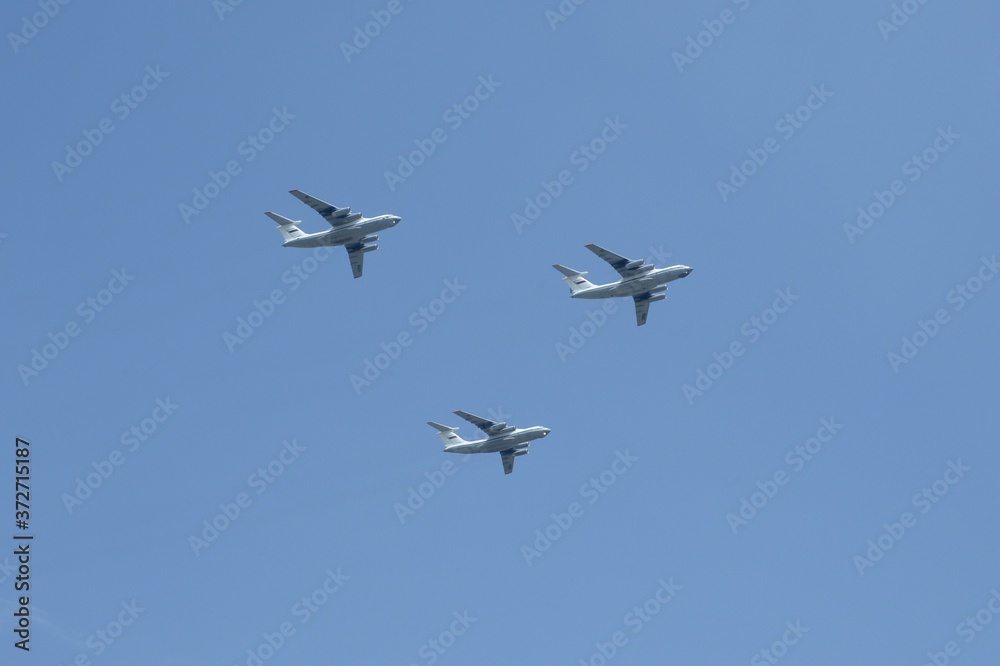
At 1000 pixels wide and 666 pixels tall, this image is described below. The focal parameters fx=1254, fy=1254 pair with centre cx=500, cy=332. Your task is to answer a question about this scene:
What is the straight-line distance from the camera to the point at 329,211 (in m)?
114

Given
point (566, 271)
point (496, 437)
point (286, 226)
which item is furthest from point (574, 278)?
point (286, 226)

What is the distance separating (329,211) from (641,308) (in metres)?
31.1

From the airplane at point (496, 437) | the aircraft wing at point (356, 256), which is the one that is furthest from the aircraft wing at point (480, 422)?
the aircraft wing at point (356, 256)

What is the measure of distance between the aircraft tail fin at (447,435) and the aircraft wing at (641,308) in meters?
20.7

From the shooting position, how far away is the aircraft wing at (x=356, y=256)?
118 metres

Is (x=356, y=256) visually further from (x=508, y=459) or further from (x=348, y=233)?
(x=508, y=459)

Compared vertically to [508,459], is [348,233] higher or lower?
higher

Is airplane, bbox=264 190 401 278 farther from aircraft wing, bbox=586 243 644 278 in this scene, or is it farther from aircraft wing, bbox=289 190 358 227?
aircraft wing, bbox=586 243 644 278

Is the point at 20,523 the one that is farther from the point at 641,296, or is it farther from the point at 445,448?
the point at 641,296

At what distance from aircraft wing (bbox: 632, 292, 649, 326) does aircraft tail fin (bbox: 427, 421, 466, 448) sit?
20.7m

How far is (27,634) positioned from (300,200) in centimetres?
4360

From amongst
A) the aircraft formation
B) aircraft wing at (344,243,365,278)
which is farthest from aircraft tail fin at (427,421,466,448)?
aircraft wing at (344,243,365,278)

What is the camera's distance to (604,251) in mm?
115250

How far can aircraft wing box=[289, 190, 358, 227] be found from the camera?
11300 centimetres
